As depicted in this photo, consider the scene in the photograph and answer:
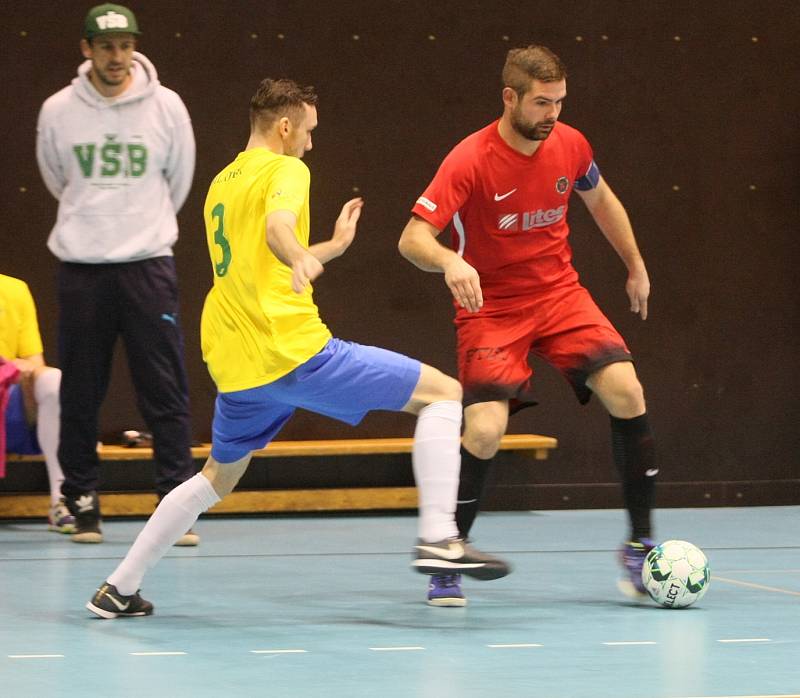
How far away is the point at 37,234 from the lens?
7.82 metres

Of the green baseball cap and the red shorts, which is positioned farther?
the green baseball cap

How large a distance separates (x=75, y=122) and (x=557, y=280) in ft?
7.73

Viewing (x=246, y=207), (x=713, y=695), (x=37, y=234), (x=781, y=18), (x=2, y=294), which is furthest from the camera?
(x=781, y=18)

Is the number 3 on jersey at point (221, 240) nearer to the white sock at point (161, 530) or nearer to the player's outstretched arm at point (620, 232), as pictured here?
the white sock at point (161, 530)

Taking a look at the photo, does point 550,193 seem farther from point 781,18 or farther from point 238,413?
point 781,18

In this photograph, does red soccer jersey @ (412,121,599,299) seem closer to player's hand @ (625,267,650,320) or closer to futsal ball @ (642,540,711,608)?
player's hand @ (625,267,650,320)

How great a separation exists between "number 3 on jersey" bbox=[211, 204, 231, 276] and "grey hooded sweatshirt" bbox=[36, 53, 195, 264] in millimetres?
1901

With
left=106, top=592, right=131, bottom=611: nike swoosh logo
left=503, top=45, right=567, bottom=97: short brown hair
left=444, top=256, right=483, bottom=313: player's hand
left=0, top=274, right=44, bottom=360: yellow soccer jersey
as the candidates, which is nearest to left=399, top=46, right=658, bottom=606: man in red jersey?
left=503, top=45, right=567, bottom=97: short brown hair

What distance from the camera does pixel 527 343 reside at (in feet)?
16.9


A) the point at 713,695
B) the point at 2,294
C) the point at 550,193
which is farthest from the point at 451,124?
the point at 713,695

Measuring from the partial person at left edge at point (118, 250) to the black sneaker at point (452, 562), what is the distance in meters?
2.18

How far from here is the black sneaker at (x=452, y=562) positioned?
4434 mm

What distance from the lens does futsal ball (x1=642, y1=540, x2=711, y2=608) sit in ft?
15.3

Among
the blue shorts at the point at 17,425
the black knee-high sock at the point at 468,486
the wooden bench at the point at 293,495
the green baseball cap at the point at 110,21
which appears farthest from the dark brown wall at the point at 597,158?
the black knee-high sock at the point at 468,486
